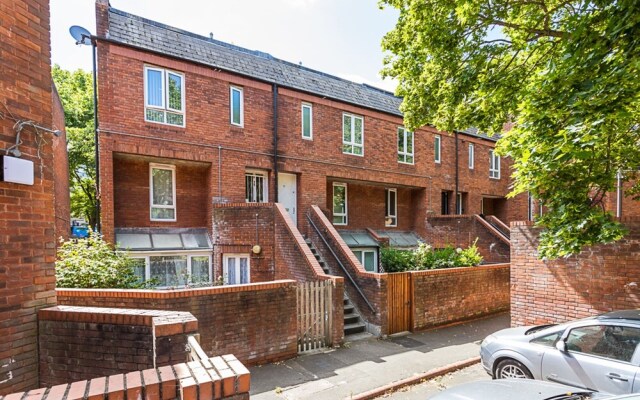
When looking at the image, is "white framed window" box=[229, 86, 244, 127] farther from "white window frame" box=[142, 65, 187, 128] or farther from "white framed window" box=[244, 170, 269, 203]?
"white framed window" box=[244, 170, 269, 203]

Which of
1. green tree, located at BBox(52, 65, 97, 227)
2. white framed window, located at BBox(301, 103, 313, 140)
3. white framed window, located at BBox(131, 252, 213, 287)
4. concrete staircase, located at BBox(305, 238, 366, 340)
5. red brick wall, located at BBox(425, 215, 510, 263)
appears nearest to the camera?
concrete staircase, located at BBox(305, 238, 366, 340)

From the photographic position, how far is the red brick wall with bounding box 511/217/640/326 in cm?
674

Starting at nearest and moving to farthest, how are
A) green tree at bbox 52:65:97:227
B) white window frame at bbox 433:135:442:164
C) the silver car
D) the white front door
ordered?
1. the silver car
2. the white front door
3. green tree at bbox 52:65:97:227
4. white window frame at bbox 433:135:442:164

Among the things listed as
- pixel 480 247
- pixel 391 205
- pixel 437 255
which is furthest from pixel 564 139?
pixel 391 205

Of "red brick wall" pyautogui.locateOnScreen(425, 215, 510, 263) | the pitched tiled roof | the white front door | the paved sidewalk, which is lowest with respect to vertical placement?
the paved sidewalk

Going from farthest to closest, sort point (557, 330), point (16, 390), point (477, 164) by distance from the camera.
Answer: point (477, 164), point (557, 330), point (16, 390)

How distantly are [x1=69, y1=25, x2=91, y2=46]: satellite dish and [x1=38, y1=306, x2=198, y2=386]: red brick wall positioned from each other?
899 cm

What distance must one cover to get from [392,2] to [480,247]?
37.1 ft

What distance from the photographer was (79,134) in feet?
58.2

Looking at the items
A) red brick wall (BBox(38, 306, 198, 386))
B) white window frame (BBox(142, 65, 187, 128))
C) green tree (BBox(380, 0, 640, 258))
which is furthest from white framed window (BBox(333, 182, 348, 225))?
red brick wall (BBox(38, 306, 198, 386))

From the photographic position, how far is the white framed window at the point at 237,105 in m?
12.0

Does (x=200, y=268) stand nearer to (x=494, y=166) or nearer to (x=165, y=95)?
(x=165, y=95)

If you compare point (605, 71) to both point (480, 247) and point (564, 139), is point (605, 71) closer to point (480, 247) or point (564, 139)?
point (564, 139)

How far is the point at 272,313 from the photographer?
6.93 m
